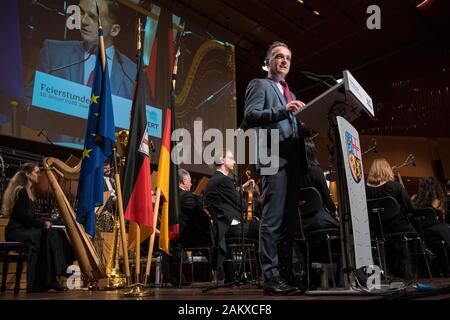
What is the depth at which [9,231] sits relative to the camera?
4.06 metres

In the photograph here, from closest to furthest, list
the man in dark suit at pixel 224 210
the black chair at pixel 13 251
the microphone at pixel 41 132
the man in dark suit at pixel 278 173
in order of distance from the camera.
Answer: the man in dark suit at pixel 278 173, the black chair at pixel 13 251, the man in dark suit at pixel 224 210, the microphone at pixel 41 132

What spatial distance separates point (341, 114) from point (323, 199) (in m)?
1.40

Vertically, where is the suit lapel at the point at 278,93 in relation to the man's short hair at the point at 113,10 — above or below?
below

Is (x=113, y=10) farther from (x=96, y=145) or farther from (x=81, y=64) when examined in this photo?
(x=96, y=145)

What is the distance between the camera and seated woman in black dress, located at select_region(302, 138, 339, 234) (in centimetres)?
337

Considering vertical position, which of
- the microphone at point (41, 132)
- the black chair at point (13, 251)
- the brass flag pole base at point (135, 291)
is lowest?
the brass flag pole base at point (135, 291)

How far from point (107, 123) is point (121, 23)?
4.41 meters

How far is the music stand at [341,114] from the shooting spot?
221cm

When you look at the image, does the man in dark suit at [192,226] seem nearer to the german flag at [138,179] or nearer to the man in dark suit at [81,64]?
the german flag at [138,179]

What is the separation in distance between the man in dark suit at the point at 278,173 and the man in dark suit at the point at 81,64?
150 inches

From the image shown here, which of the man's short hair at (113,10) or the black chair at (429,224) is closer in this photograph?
the black chair at (429,224)

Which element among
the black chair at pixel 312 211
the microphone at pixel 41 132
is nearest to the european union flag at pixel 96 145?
the black chair at pixel 312 211
